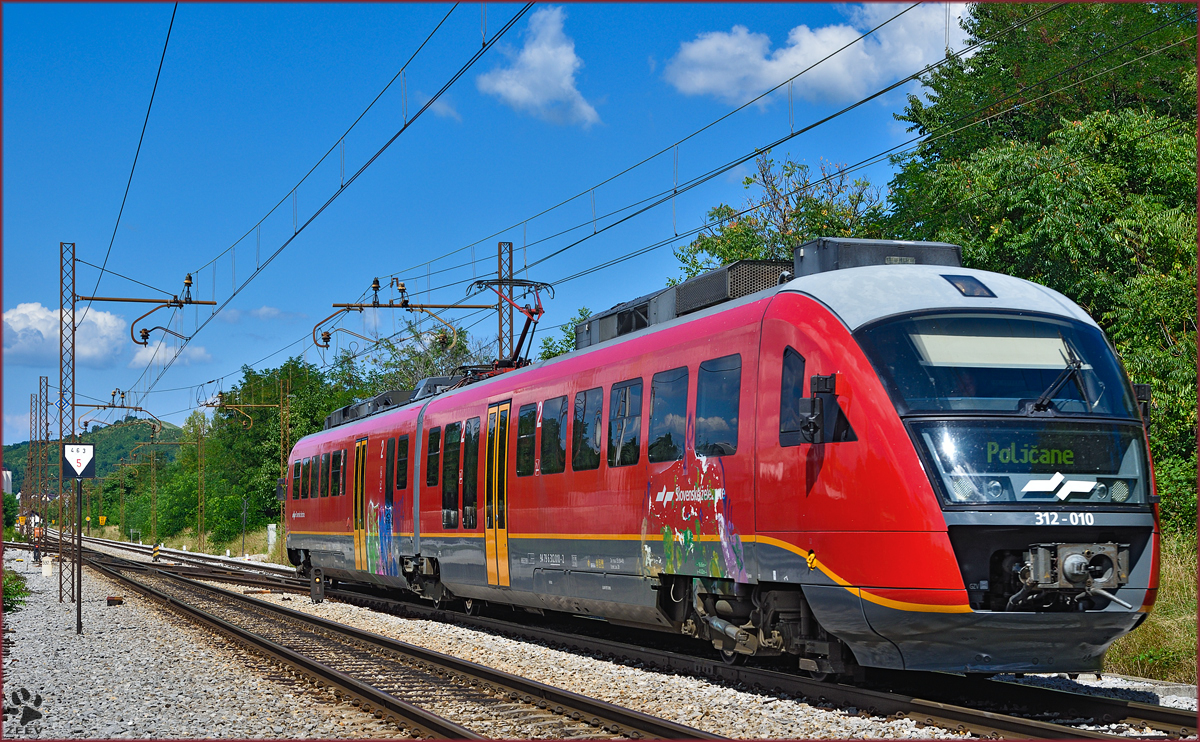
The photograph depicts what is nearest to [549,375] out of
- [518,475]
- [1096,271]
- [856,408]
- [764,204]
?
[518,475]

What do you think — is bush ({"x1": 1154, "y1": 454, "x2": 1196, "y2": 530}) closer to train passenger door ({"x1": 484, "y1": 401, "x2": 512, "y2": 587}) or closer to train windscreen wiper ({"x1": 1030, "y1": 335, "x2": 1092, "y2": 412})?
train passenger door ({"x1": 484, "y1": 401, "x2": 512, "y2": 587})

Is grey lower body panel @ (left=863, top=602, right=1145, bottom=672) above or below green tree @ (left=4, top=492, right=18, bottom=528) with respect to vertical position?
above

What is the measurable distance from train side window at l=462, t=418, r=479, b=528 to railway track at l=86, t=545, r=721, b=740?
2216 millimetres

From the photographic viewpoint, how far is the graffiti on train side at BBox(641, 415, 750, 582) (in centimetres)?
1048

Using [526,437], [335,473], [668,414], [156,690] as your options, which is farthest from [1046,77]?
[156,690]

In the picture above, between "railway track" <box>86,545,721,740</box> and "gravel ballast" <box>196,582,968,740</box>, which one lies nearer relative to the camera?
"gravel ballast" <box>196,582,968,740</box>

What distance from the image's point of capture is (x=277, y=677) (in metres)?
12.4

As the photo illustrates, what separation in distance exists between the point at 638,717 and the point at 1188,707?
14.3 ft

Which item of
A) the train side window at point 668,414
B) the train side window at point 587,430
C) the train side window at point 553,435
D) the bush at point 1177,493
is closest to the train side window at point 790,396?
the train side window at point 668,414

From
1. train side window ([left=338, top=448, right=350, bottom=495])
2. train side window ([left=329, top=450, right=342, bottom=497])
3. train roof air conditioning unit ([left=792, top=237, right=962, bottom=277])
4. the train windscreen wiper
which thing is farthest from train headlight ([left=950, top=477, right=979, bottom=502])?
train side window ([left=329, top=450, right=342, bottom=497])

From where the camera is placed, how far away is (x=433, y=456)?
1869 cm

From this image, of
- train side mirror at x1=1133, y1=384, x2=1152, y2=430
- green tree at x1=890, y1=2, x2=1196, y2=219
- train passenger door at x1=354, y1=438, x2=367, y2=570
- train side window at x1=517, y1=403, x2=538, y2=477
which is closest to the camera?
train side mirror at x1=1133, y1=384, x2=1152, y2=430

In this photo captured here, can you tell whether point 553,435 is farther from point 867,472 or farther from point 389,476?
point 389,476

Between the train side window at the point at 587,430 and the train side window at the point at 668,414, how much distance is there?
1.24 m
